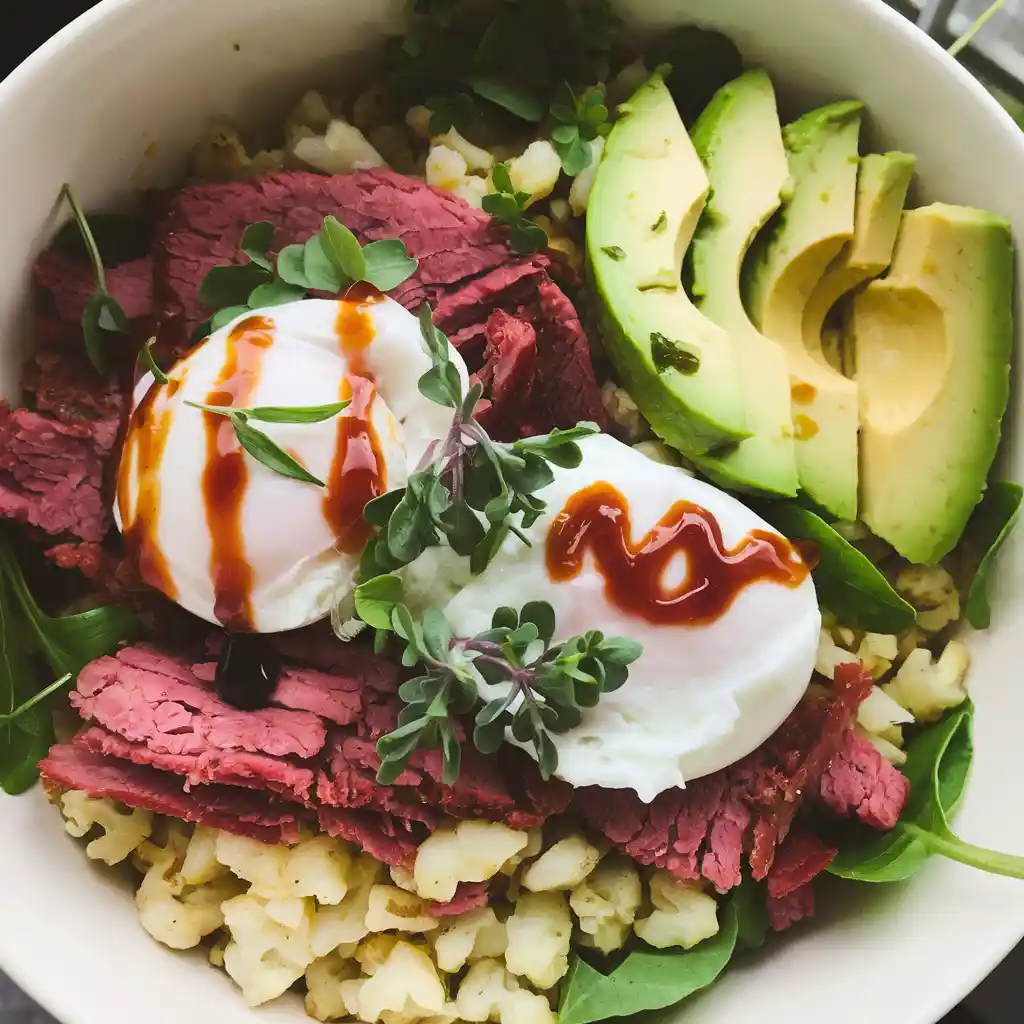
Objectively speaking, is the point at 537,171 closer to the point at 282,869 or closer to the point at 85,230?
the point at 85,230

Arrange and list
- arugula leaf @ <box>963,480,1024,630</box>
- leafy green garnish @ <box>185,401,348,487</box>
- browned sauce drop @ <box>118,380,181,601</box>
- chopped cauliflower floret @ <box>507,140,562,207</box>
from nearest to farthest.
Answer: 1. leafy green garnish @ <box>185,401,348,487</box>
2. browned sauce drop @ <box>118,380,181,601</box>
3. arugula leaf @ <box>963,480,1024,630</box>
4. chopped cauliflower floret @ <box>507,140,562,207</box>

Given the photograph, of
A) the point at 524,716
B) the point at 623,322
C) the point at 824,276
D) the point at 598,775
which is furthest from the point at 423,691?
the point at 824,276

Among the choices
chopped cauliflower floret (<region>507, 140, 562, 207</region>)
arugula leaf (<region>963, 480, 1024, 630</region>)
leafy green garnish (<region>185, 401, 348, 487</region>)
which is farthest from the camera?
chopped cauliflower floret (<region>507, 140, 562, 207</region>)

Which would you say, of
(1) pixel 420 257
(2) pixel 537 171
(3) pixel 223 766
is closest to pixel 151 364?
(1) pixel 420 257

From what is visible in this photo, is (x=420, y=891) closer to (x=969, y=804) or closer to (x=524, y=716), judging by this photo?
(x=524, y=716)

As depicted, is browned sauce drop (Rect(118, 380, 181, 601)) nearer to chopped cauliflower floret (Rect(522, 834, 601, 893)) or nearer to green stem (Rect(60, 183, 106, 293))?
green stem (Rect(60, 183, 106, 293))

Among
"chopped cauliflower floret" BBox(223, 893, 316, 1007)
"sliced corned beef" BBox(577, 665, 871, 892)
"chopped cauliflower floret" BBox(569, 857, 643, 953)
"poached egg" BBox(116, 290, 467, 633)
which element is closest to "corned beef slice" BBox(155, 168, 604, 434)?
"poached egg" BBox(116, 290, 467, 633)
